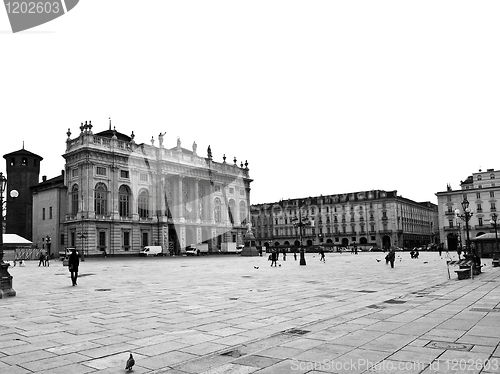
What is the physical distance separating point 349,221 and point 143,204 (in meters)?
68.2

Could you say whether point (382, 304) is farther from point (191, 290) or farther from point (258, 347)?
point (191, 290)

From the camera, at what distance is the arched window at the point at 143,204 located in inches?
2785

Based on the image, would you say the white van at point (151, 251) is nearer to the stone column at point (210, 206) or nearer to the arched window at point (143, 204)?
the arched window at point (143, 204)

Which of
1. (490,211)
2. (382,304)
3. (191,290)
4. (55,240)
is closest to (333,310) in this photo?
(382,304)

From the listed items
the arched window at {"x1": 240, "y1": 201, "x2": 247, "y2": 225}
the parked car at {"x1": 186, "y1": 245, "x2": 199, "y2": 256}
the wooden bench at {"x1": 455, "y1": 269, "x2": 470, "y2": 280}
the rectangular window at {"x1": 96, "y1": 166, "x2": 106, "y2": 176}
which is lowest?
the wooden bench at {"x1": 455, "y1": 269, "x2": 470, "y2": 280}

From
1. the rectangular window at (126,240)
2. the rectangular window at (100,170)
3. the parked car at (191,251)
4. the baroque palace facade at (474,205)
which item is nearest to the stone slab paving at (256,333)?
the rectangular window at (100,170)

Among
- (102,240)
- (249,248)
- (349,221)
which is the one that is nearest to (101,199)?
(102,240)

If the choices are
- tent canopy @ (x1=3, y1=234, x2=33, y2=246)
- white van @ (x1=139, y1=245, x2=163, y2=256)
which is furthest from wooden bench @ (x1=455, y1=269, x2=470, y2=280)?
white van @ (x1=139, y1=245, x2=163, y2=256)

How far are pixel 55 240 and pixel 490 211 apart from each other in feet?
277

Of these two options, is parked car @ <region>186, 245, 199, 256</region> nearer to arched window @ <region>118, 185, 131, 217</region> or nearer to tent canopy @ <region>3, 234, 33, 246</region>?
arched window @ <region>118, 185, 131, 217</region>

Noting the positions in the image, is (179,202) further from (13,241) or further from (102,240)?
(13,241)

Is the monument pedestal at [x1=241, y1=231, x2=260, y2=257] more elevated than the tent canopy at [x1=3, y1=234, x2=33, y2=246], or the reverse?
the tent canopy at [x1=3, y1=234, x2=33, y2=246]

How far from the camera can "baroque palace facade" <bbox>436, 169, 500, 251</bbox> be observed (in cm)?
9425

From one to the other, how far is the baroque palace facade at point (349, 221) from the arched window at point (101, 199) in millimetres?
57840
